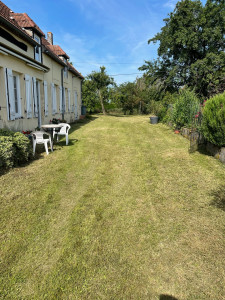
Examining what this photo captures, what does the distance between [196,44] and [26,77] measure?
17982 mm

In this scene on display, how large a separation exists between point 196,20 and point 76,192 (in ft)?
74.9

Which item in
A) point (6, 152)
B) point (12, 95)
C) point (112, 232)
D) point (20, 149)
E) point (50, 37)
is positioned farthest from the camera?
point (50, 37)

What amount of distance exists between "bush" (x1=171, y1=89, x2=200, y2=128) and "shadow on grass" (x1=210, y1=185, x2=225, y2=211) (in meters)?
5.94

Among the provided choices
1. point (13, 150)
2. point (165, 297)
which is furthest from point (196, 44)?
point (165, 297)

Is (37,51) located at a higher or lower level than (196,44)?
lower

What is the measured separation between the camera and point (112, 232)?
2.84m

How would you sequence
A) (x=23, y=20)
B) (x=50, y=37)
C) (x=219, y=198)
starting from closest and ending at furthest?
(x=219, y=198), (x=23, y=20), (x=50, y=37)

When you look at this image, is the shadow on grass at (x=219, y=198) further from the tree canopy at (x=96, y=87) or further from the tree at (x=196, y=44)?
the tree canopy at (x=96, y=87)

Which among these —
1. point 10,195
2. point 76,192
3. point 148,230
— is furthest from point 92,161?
point 148,230

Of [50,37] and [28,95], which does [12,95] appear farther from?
[50,37]

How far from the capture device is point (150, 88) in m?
24.1

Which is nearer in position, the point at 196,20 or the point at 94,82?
the point at 196,20

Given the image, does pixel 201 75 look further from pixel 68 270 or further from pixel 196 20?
pixel 68 270

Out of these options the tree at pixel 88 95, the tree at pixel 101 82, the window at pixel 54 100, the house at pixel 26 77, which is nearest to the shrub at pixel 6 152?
the house at pixel 26 77
